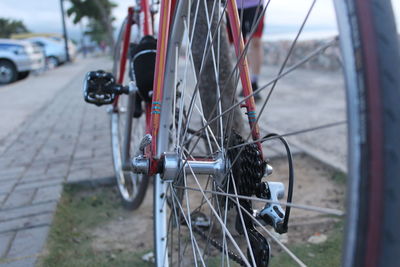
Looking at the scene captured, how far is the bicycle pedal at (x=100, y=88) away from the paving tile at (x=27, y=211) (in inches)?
27.5

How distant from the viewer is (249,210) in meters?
1.18

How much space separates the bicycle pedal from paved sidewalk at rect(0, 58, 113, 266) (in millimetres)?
692

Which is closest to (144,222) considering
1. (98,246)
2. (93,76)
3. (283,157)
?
(98,246)

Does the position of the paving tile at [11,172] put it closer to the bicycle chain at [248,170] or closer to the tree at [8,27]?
the bicycle chain at [248,170]

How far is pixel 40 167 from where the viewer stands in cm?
313

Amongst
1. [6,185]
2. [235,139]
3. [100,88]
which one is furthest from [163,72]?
[6,185]

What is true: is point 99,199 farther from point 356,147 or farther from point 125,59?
point 356,147

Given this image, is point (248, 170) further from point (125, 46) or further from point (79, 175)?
point (79, 175)

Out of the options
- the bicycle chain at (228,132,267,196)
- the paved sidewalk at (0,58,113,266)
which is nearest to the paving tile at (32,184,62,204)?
the paved sidewalk at (0,58,113,266)

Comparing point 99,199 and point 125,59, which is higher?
point 125,59

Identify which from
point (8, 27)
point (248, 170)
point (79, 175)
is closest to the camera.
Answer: point (248, 170)

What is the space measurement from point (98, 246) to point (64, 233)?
7.6 inches

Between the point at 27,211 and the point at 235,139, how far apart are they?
5.14 feet

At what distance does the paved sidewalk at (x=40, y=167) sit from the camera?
2035 mm
